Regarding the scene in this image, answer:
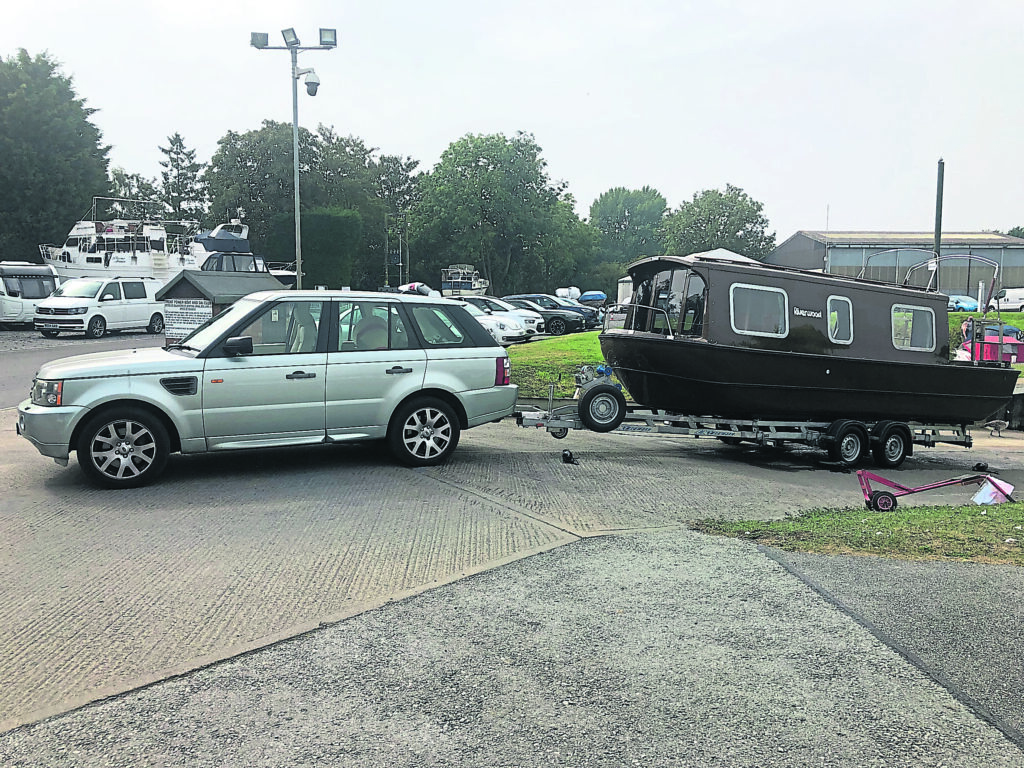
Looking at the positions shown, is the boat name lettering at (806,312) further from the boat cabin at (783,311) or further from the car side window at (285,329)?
the car side window at (285,329)

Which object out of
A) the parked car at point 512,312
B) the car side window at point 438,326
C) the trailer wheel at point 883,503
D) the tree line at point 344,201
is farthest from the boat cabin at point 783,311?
the tree line at point 344,201

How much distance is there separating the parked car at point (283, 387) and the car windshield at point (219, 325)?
0.9 inches

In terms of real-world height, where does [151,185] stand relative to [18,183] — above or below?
above

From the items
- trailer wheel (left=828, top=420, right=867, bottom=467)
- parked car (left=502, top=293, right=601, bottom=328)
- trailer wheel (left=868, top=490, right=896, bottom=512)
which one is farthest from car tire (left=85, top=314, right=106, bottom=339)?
trailer wheel (left=868, top=490, right=896, bottom=512)

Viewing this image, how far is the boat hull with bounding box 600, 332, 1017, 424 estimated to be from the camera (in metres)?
11.2

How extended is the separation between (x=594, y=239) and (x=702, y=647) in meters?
84.5

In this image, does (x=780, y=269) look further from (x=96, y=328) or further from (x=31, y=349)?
(x=96, y=328)

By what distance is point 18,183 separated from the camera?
48.2 meters

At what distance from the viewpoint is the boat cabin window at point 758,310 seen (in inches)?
444

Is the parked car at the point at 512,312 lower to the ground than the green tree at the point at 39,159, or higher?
lower

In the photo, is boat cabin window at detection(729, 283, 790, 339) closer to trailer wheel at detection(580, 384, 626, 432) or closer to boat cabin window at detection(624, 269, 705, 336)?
boat cabin window at detection(624, 269, 705, 336)

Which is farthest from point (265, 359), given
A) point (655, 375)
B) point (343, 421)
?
point (655, 375)

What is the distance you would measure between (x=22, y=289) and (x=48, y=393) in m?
28.3

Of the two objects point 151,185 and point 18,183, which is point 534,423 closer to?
point 18,183
